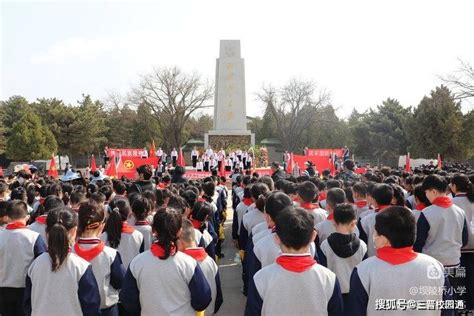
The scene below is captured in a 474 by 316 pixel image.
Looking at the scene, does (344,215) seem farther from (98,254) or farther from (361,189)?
(361,189)

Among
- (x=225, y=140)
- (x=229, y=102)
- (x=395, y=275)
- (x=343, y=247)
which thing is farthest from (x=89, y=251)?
(x=229, y=102)

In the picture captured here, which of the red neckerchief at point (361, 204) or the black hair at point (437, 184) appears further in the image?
the red neckerchief at point (361, 204)

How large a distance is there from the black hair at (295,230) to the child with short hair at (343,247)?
0.99 metres

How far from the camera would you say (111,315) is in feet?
11.7

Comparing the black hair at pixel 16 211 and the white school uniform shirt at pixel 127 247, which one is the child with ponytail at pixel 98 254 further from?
the black hair at pixel 16 211

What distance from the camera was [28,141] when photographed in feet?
109

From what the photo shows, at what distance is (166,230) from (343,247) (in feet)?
4.61

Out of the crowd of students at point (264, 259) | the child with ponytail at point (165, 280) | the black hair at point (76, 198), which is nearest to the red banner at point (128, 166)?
the black hair at point (76, 198)

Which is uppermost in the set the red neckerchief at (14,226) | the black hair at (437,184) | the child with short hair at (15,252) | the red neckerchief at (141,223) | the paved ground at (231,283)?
the black hair at (437,184)

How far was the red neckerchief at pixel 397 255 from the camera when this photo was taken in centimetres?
260

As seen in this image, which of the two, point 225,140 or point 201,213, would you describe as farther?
point 225,140

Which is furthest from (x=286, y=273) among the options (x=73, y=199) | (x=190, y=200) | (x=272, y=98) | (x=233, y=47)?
(x=272, y=98)

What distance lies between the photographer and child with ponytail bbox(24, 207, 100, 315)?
2.94m

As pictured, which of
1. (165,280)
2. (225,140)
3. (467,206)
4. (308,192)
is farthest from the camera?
(225,140)
